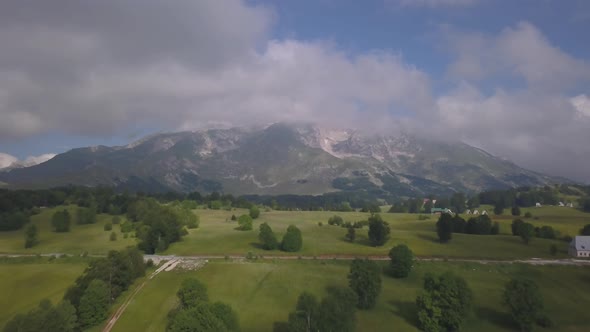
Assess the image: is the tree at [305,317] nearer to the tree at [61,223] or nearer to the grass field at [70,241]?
the grass field at [70,241]

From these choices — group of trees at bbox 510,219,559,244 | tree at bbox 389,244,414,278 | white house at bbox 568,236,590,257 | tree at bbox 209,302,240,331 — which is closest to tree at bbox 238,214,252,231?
tree at bbox 389,244,414,278

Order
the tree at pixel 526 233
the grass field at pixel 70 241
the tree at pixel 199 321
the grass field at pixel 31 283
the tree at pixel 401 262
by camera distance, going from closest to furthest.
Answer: the tree at pixel 199 321
the grass field at pixel 31 283
the tree at pixel 401 262
the grass field at pixel 70 241
the tree at pixel 526 233

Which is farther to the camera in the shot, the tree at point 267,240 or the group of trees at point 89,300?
the tree at point 267,240

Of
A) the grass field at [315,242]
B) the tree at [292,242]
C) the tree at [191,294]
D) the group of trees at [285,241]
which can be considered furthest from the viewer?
the group of trees at [285,241]

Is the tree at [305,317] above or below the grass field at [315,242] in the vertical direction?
below

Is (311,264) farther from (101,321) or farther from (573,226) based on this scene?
(573,226)

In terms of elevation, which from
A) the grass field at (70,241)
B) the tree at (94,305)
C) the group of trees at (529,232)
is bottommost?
the tree at (94,305)

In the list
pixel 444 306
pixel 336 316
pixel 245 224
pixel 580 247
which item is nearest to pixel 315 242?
pixel 245 224

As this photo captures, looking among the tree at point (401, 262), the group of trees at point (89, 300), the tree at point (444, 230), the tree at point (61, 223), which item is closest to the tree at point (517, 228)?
the tree at point (444, 230)
